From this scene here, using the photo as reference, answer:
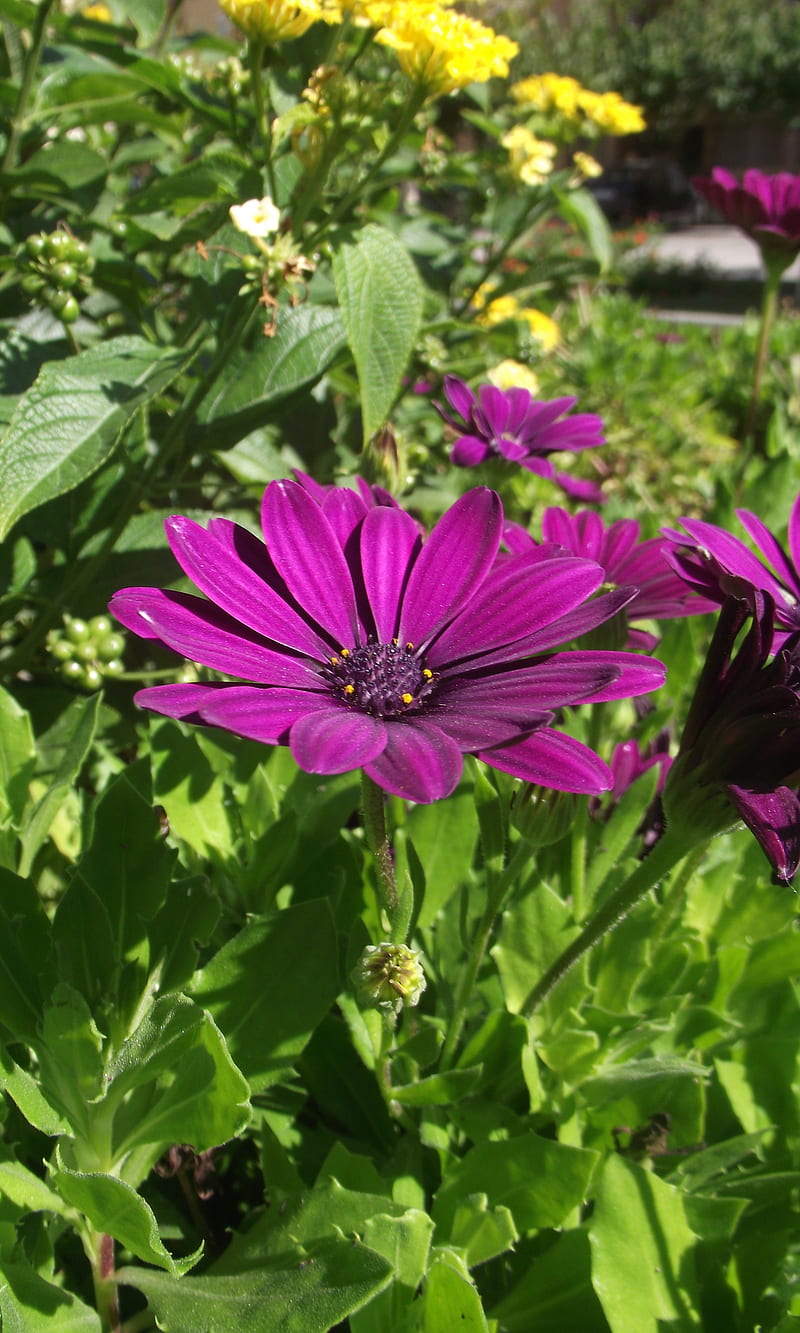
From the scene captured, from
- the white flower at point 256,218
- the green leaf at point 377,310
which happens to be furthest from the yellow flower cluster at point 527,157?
the white flower at point 256,218

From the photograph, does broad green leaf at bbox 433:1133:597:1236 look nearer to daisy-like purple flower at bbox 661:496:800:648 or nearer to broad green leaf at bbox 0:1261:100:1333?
broad green leaf at bbox 0:1261:100:1333

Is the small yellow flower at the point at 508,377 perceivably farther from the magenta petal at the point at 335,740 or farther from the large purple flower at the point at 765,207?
the magenta petal at the point at 335,740

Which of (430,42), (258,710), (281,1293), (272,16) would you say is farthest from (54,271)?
(281,1293)

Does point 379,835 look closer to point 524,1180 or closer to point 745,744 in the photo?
point 745,744

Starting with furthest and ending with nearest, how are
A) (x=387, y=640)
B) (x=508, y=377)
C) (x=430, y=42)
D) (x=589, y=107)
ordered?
(x=589, y=107)
(x=508, y=377)
(x=430, y=42)
(x=387, y=640)

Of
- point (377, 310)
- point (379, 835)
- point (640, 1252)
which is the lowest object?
point (640, 1252)

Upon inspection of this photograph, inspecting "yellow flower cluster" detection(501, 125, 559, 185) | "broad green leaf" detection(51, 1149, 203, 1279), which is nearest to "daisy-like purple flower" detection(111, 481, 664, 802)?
"broad green leaf" detection(51, 1149, 203, 1279)

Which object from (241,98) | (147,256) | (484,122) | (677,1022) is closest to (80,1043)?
(677,1022)
